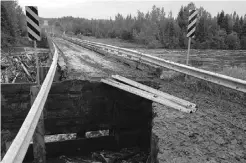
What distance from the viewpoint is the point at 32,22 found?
6.42m

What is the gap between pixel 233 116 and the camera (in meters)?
4.61

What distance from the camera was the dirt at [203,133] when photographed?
10.2ft

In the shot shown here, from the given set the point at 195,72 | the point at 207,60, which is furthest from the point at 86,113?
the point at 207,60

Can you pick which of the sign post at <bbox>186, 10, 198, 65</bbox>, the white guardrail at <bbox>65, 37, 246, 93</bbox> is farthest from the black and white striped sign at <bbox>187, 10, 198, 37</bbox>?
the white guardrail at <bbox>65, 37, 246, 93</bbox>

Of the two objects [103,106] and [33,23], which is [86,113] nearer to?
[103,106]

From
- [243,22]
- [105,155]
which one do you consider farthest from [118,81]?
[243,22]

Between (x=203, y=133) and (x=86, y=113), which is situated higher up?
(x=203, y=133)

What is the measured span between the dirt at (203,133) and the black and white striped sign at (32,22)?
13.8ft

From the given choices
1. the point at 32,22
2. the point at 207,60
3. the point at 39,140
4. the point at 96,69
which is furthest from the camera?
the point at 207,60

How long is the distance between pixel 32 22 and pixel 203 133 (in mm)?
5514

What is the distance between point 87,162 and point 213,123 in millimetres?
4337

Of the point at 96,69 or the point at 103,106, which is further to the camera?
the point at 96,69

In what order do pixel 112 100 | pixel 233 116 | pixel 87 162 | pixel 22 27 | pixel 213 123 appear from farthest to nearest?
1. pixel 22 27
2. pixel 112 100
3. pixel 87 162
4. pixel 233 116
5. pixel 213 123

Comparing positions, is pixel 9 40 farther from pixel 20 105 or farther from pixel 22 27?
pixel 20 105
